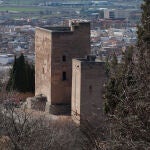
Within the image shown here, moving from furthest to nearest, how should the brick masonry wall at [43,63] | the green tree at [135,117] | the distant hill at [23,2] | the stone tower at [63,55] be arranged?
the distant hill at [23,2]
the brick masonry wall at [43,63]
the stone tower at [63,55]
the green tree at [135,117]

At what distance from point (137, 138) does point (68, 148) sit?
9670mm

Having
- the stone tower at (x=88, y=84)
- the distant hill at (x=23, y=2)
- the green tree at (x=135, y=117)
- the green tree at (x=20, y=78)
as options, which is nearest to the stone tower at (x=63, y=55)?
the stone tower at (x=88, y=84)

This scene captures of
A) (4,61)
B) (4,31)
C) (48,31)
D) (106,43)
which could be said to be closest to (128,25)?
(4,31)

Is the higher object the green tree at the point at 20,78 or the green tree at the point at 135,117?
the green tree at the point at 135,117

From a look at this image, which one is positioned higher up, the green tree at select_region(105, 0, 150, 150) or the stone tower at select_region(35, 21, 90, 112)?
the green tree at select_region(105, 0, 150, 150)

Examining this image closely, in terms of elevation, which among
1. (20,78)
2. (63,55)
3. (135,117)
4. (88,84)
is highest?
(135,117)

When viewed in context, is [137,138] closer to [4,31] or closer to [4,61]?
[4,61]

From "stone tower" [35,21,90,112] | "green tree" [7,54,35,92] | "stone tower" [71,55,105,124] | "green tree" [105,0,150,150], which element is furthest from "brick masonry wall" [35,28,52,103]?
"green tree" [105,0,150,150]

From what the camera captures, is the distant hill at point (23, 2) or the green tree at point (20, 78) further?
the distant hill at point (23, 2)

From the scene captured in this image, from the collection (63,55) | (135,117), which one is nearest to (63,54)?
(63,55)

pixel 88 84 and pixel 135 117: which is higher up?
pixel 135 117

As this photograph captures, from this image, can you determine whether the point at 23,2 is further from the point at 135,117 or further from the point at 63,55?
the point at 135,117

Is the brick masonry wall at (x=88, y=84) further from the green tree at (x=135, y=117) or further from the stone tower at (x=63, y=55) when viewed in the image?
the green tree at (x=135, y=117)

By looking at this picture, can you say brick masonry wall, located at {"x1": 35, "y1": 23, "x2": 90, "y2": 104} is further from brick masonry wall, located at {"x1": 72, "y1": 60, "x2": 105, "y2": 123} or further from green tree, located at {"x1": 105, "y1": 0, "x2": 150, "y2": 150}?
green tree, located at {"x1": 105, "y1": 0, "x2": 150, "y2": 150}
